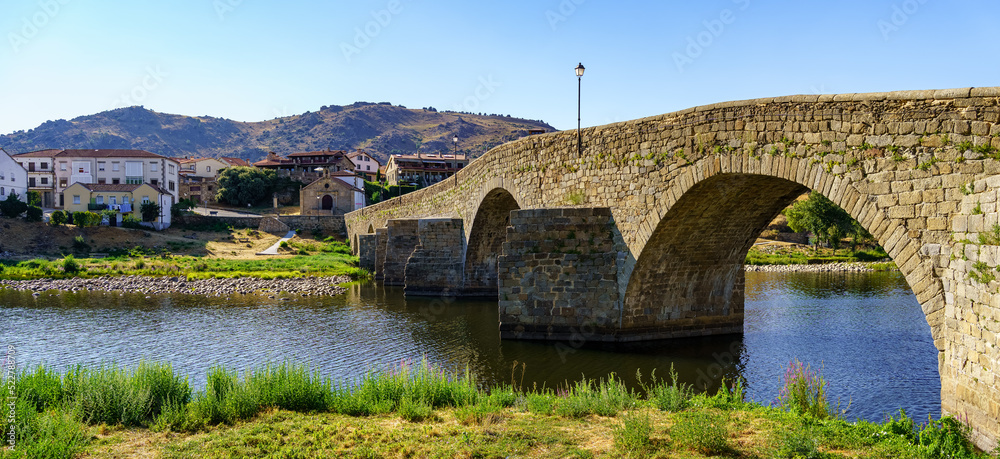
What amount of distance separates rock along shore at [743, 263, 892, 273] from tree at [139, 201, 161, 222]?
4106 centimetres

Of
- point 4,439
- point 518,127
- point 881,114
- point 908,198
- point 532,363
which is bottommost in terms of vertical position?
point 532,363

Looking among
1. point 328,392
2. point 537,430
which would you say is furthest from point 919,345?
point 328,392

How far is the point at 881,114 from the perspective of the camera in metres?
8.17

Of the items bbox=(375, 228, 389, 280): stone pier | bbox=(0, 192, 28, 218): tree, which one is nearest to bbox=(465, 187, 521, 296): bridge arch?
bbox=(375, 228, 389, 280): stone pier

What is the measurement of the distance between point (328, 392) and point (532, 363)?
18.4 feet

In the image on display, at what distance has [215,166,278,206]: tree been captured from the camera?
221ft

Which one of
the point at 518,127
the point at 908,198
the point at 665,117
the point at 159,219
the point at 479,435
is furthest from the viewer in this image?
the point at 518,127

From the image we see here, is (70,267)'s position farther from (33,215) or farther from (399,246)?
(399,246)

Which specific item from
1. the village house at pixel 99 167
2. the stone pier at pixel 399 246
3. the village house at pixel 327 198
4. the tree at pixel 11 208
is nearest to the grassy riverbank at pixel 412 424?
the stone pier at pixel 399 246

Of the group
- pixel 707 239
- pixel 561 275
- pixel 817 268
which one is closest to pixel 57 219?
pixel 561 275

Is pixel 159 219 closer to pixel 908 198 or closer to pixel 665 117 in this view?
pixel 665 117

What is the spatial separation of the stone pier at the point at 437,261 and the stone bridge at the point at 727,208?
1209 millimetres

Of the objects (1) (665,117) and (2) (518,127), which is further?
(2) (518,127)

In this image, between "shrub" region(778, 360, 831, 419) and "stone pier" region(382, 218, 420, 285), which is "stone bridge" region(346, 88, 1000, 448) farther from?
"stone pier" region(382, 218, 420, 285)
